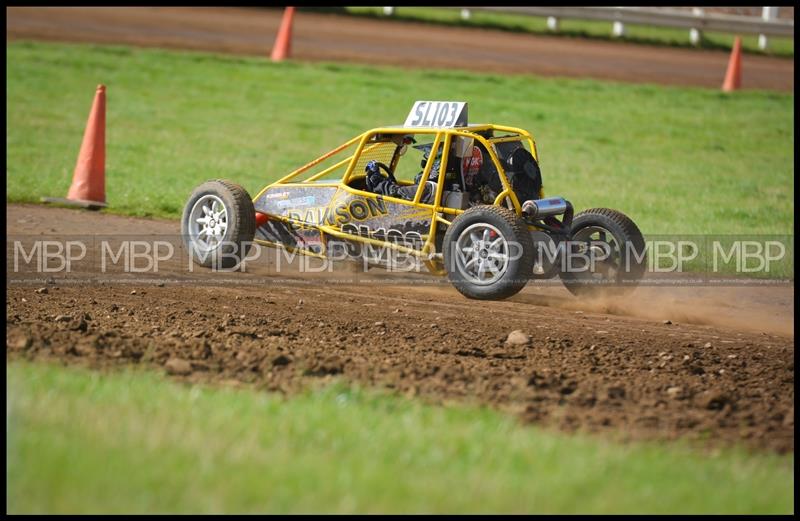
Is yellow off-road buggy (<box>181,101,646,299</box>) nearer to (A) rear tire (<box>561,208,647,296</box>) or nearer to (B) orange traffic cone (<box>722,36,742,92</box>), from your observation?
(A) rear tire (<box>561,208,647,296</box>)

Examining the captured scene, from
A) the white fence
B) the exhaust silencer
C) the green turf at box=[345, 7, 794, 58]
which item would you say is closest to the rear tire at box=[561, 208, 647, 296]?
the exhaust silencer

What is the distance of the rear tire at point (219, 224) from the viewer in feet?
33.2

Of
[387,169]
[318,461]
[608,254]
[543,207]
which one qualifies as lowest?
[318,461]

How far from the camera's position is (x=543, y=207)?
30.8 ft

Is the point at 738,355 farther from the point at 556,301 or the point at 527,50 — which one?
the point at 527,50

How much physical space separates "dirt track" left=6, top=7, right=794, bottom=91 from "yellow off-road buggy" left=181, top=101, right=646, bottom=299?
1530 centimetres

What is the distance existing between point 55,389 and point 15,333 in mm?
1558

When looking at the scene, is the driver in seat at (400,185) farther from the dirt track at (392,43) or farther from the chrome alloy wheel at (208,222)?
the dirt track at (392,43)

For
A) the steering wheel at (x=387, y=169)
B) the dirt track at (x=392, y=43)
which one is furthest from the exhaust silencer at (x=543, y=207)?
the dirt track at (x=392, y=43)

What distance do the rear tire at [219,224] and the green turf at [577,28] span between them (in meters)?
21.5

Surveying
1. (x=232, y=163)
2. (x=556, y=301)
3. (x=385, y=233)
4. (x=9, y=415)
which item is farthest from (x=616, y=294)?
(x=232, y=163)

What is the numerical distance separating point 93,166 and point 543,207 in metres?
6.48

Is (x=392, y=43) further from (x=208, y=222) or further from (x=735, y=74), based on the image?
(x=208, y=222)

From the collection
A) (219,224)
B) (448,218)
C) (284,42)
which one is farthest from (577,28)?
(448,218)
